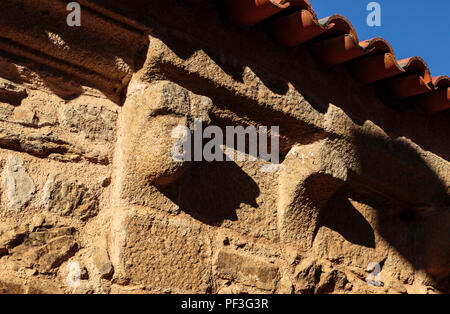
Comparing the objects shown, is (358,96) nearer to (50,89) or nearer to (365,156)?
(365,156)

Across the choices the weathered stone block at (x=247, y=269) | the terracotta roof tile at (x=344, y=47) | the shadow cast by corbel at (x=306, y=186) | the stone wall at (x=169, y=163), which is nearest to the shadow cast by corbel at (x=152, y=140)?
the stone wall at (x=169, y=163)

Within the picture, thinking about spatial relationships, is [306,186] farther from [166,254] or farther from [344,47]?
[166,254]

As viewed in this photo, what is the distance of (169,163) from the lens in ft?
6.53

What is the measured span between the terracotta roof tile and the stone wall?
0.07m

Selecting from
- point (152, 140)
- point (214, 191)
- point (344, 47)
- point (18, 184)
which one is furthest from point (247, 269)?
point (344, 47)

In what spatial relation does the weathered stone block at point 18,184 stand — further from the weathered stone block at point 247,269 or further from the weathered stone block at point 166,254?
the weathered stone block at point 247,269

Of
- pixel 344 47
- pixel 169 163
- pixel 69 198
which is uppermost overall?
pixel 344 47

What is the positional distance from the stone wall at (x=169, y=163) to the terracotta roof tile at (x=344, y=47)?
0.07 m

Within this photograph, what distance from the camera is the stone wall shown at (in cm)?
188

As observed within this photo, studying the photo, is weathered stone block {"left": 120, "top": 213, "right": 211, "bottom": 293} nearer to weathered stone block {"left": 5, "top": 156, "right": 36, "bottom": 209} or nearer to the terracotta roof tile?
weathered stone block {"left": 5, "top": 156, "right": 36, "bottom": 209}

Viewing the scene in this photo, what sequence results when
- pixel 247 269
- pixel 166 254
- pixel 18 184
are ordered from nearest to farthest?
pixel 18 184 → pixel 166 254 → pixel 247 269

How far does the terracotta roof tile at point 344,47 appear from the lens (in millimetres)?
2225

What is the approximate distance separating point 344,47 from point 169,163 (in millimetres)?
924

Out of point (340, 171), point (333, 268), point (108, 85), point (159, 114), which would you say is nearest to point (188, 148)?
point (159, 114)
